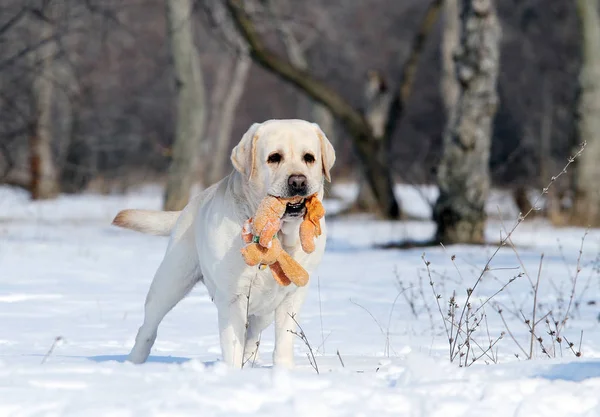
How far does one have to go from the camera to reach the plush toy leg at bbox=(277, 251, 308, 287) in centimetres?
418

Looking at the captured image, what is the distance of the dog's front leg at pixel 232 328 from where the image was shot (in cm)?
433

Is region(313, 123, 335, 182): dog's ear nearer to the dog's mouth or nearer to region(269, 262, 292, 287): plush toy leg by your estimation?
the dog's mouth

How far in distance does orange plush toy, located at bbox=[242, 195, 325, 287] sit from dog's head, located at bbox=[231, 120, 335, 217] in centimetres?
5

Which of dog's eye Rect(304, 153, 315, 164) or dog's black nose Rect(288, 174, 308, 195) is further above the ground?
dog's eye Rect(304, 153, 315, 164)

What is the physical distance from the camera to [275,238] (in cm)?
418

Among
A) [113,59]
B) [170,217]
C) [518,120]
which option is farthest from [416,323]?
[113,59]

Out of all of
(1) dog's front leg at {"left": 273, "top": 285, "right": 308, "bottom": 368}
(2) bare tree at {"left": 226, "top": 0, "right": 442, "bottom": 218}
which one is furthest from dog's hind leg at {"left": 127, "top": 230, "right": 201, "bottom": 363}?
(2) bare tree at {"left": 226, "top": 0, "right": 442, "bottom": 218}

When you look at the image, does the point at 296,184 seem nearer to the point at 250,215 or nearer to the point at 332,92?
the point at 250,215

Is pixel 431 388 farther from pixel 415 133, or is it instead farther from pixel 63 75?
pixel 415 133

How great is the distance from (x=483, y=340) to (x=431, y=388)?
2.70 meters

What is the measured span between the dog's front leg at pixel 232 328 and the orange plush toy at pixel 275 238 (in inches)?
10.4

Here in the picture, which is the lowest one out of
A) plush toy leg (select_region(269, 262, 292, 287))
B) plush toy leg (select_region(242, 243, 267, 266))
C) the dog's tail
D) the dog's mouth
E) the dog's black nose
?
plush toy leg (select_region(269, 262, 292, 287))

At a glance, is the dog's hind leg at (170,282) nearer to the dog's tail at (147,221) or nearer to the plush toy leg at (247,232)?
the dog's tail at (147,221)

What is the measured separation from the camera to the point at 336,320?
674 centimetres
